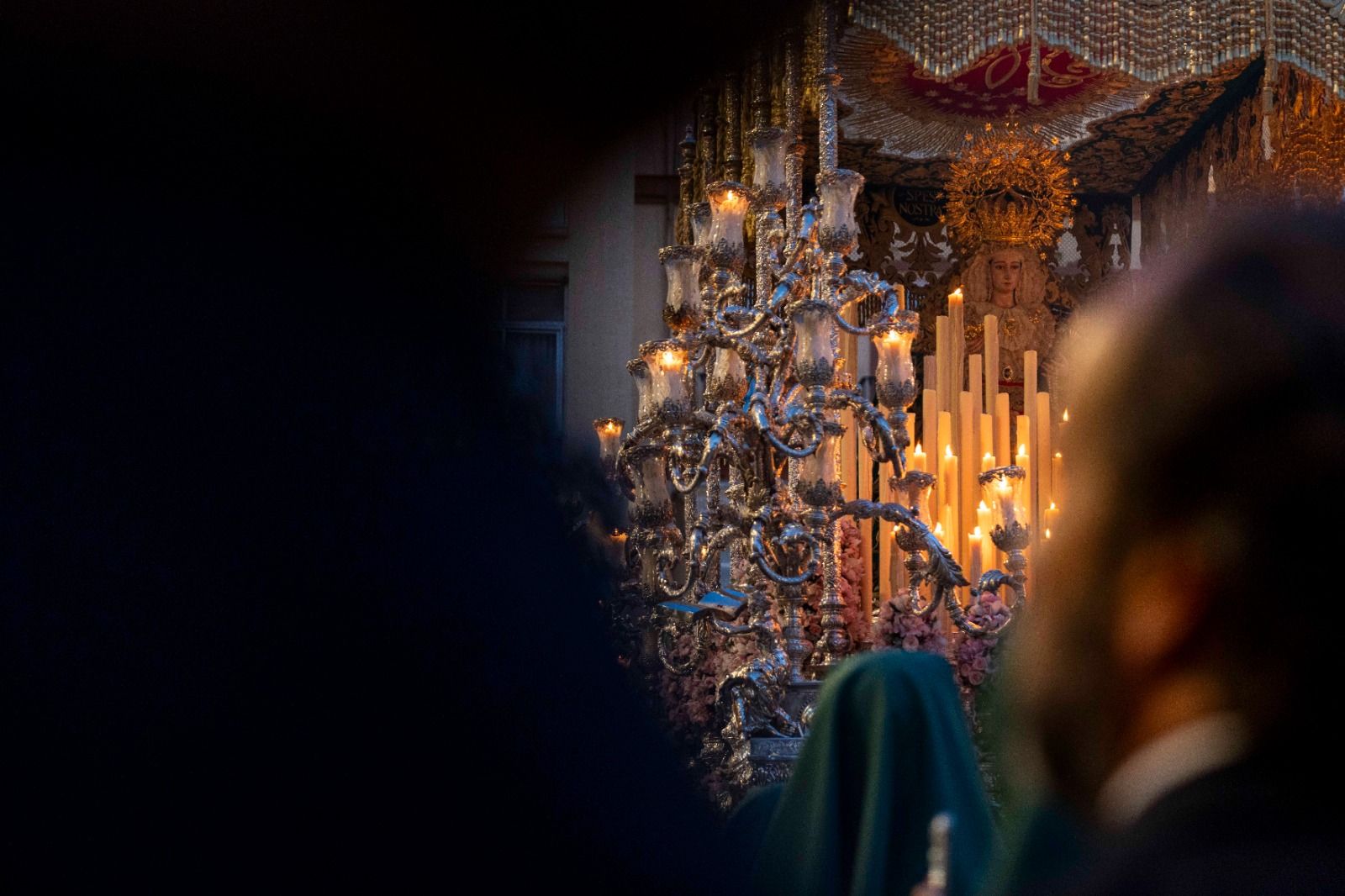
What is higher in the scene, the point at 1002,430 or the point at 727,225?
the point at 727,225

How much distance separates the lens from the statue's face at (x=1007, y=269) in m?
5.23

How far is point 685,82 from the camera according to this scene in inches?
12.0

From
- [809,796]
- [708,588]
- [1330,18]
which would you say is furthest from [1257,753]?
[1330,18]

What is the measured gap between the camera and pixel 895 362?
2.91 m

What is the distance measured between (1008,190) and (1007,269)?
0.30m

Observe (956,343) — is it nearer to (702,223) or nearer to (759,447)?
(759,447)

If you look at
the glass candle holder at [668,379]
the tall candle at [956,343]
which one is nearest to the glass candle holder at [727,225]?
the glass candle holder at [668,379]

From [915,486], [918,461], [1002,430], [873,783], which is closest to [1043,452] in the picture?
[1002,430]

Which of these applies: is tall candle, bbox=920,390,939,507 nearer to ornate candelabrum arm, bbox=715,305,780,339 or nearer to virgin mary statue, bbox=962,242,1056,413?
virgin mary statue, bbox=962,242,1056,413

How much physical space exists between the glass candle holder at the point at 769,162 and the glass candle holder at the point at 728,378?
0.36m

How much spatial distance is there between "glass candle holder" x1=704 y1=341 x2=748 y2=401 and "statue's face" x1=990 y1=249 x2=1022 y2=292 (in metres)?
2.54

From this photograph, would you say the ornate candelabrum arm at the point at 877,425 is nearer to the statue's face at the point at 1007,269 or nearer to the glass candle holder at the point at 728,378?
the glass candle holder at the point at 728,378

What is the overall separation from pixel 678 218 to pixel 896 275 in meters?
0.90


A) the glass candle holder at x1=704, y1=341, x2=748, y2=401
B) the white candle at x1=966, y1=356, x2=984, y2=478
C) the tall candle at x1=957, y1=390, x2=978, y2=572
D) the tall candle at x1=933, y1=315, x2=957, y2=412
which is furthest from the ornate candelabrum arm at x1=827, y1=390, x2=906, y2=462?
the tall candle at x1=933, y1=315, x2=957, y2=412
